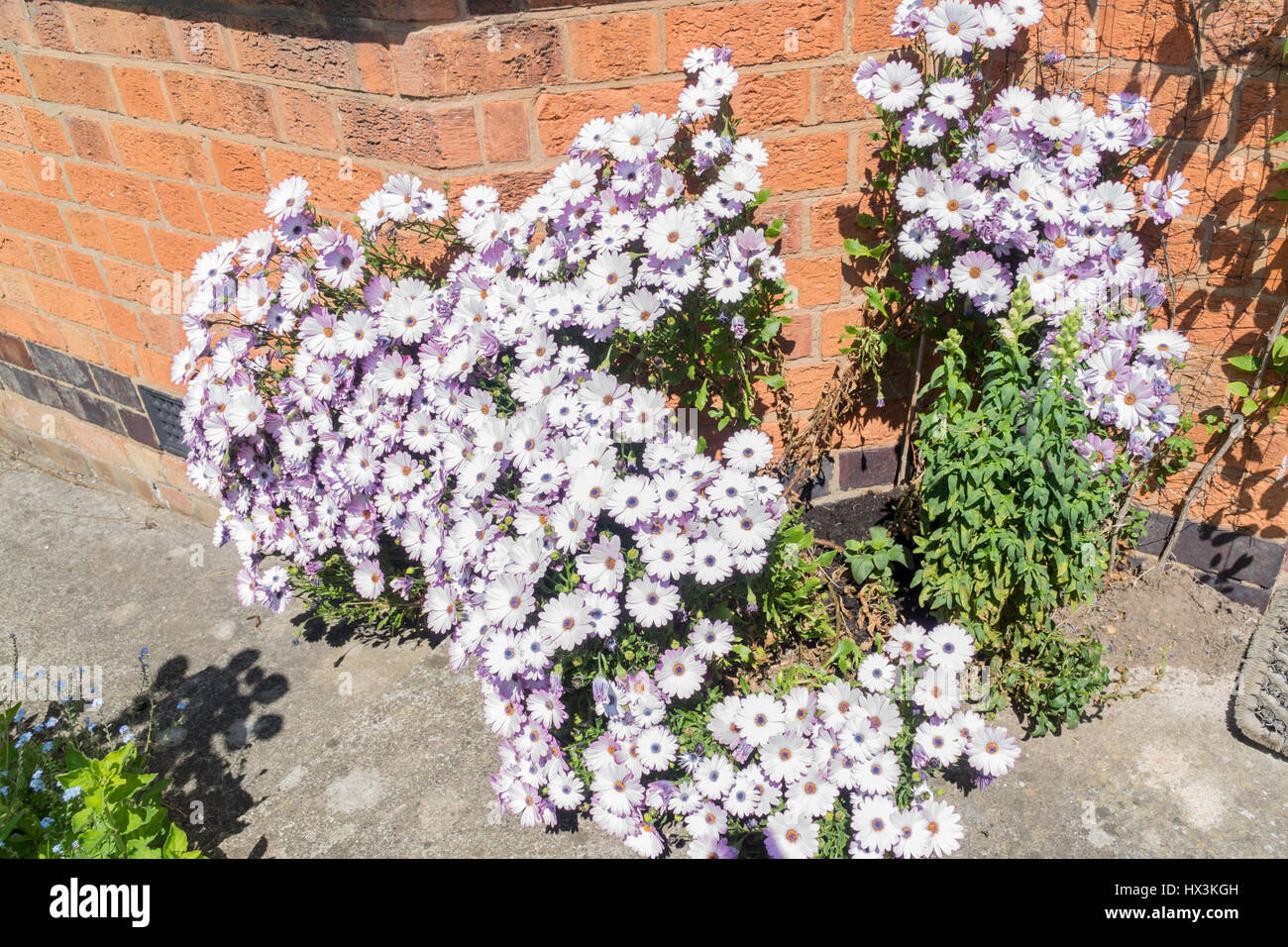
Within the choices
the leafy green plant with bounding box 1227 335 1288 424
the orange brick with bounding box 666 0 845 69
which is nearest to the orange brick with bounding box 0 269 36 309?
the orange brick with bounding box 666 0 845 69

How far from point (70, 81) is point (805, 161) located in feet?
9.84

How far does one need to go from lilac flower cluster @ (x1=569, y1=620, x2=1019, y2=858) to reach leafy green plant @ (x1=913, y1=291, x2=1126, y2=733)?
0.35 meters

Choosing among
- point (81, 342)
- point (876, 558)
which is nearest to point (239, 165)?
Answer: point (81, 342)

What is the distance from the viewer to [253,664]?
3465 millimetres

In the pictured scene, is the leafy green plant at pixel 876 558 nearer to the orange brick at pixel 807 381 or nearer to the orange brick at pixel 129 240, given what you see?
the orange brick at pixel 807 381

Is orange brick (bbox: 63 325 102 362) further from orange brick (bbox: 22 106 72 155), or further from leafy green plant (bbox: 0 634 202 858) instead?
leafy green plant (bbox: 0 634 202 858)

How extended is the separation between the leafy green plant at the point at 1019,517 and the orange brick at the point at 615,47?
140 cm

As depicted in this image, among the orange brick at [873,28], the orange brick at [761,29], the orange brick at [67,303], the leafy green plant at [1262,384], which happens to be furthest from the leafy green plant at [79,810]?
the leafy green plant at [1262,384]

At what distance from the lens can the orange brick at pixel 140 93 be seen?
336 cm

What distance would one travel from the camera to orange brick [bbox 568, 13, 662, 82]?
281cm
